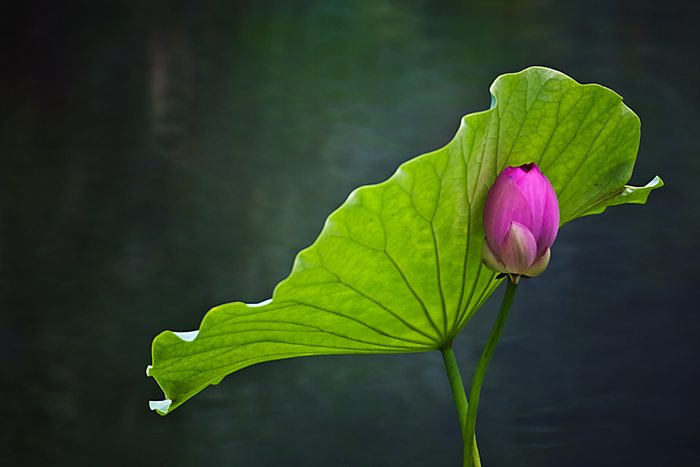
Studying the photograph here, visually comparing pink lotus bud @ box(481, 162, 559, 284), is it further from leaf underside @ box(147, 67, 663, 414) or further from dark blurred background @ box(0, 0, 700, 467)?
dark blurred background @ box(0, 0, 700, 467)

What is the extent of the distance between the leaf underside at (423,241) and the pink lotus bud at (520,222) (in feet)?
0.06

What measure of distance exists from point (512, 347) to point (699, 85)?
0.62m

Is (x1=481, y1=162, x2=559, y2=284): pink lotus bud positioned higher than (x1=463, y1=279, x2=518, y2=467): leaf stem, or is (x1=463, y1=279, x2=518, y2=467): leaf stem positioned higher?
(x1=481, y1=162, x2=559, y2=284): pink lotus bud

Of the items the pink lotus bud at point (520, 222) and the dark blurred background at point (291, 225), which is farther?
the dark blurred background at point (291, 225)

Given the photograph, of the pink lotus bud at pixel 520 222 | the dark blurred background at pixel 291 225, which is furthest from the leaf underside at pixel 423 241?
the dark blurred background at pixel 291 225

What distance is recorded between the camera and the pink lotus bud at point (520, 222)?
23 cm

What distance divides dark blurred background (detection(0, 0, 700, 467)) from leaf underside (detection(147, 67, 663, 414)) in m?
0.71

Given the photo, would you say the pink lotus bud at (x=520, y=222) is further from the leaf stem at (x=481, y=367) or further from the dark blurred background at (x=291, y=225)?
the dark blurred background at (x=291, y=225)

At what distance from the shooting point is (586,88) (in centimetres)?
26

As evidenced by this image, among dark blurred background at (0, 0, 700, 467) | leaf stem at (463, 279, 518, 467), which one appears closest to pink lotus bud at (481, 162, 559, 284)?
leaf stem at (463, 279, 518, 467)

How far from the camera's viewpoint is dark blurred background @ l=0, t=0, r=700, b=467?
3.18 ft

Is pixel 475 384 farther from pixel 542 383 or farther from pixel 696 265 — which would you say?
pixel 696 265


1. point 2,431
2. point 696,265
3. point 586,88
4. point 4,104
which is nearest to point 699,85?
point 696,265

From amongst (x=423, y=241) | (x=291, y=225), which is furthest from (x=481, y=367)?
(x=291, y=225)
